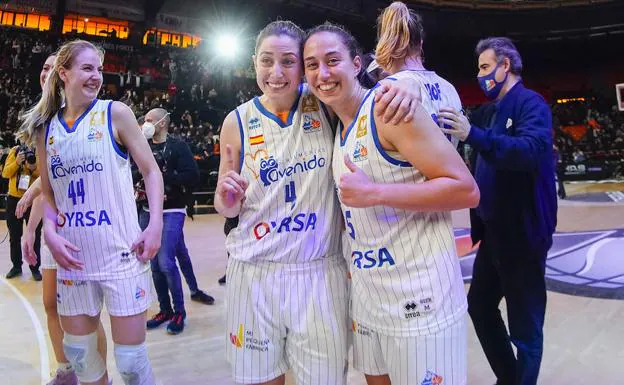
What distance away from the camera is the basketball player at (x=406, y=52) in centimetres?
166

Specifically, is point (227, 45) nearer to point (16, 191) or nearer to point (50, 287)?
point (16, 191)

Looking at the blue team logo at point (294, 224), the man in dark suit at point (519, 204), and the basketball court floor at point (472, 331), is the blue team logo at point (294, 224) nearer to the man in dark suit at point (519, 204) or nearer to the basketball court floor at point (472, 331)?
the basketball court floor at point (472, 331)

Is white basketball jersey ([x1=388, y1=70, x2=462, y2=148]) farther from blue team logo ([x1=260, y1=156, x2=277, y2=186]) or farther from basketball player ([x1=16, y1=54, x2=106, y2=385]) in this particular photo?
basketball player ([x1=16, y1=54, x2=106, y2=385])

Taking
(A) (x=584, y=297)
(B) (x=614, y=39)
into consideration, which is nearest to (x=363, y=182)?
(A) (x=584, y=297)

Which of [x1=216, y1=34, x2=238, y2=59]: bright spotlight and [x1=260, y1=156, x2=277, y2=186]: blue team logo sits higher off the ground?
[x1=216, y1=34, x2=238, y2=59]: bright spotlight

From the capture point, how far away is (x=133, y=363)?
1941 mm

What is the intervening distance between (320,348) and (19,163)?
5.22 metres

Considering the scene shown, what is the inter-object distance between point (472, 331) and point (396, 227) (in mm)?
2411

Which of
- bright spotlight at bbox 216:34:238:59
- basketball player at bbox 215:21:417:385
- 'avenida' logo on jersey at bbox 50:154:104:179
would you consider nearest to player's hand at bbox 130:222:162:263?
'avenida' logo on jersey at bbox 50:154:104:179

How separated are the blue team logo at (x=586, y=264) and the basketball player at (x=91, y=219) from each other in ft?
Answer: 11.5

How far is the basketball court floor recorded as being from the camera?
2.82 meters

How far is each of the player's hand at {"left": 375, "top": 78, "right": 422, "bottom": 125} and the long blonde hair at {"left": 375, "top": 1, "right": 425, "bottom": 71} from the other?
1.30 ft

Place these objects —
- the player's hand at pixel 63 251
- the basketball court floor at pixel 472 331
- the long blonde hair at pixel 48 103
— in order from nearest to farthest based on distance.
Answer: the player's hand at pixel 63 251 → the long blonde hair at pixel 48 103 → the basketball court floor at pixel 472 331

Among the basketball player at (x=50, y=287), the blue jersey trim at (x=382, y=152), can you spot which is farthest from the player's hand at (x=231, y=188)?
the basketball player at (x=50, y=287)
